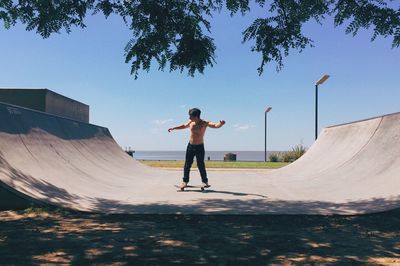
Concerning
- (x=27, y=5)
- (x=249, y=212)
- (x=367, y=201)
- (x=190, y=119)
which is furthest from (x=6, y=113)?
(x=367, y=201)

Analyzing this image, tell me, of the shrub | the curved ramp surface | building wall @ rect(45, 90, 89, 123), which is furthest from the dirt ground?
the shrub

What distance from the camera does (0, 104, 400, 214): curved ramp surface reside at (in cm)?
615

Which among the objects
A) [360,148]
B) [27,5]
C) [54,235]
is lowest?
[54,235]

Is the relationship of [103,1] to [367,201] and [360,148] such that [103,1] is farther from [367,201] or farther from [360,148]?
[360,148]

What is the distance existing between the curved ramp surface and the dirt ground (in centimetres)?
55

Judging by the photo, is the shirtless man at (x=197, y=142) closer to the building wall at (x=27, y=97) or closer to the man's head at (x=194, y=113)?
the man's head at (x=194, y=113)

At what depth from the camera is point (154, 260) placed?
3389 millimetres

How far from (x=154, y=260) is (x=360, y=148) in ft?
30.1

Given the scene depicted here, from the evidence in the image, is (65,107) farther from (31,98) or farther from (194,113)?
(194,113)

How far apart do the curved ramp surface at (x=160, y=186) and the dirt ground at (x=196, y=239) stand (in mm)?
552

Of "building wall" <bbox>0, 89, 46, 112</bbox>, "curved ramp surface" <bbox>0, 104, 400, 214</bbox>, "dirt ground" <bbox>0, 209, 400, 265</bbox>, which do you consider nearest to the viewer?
"dirt ground" <bbox>0, 209, 400, 265</bbox>

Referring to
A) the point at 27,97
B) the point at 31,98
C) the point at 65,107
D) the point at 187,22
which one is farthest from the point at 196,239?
the point at 65,107

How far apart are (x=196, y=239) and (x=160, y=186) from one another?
527cm

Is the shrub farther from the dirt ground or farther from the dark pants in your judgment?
the dirt ground
